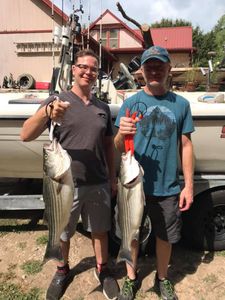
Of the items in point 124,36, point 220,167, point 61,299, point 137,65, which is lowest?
point 61,299

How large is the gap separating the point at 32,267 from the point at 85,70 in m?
2.14

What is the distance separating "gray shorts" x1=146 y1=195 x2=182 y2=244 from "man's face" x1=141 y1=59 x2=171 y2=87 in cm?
90

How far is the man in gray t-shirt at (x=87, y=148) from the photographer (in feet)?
9.07

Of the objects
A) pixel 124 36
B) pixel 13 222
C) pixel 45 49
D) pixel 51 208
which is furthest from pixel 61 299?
pixel 124 36

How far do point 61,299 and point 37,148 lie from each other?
60.2 inches

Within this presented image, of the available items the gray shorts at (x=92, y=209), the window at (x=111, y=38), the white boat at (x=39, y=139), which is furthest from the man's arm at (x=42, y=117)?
the window at (x=111, y=38)

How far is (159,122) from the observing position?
2746mm

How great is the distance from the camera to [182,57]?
100ft

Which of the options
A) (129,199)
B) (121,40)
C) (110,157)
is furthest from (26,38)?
(129,199)

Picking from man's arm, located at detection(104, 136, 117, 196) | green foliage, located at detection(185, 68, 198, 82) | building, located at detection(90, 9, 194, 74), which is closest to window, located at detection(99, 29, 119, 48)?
Answer: building, located at detection(90, 9, 194, 74)

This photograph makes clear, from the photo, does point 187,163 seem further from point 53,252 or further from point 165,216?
point 53,252

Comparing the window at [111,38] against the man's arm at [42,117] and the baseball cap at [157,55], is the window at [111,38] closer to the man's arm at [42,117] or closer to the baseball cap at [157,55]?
the baseball cap at [157,55]

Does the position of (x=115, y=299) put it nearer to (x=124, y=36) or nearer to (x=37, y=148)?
(x=37, y=148)

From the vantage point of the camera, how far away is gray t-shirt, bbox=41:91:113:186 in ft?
9.14
